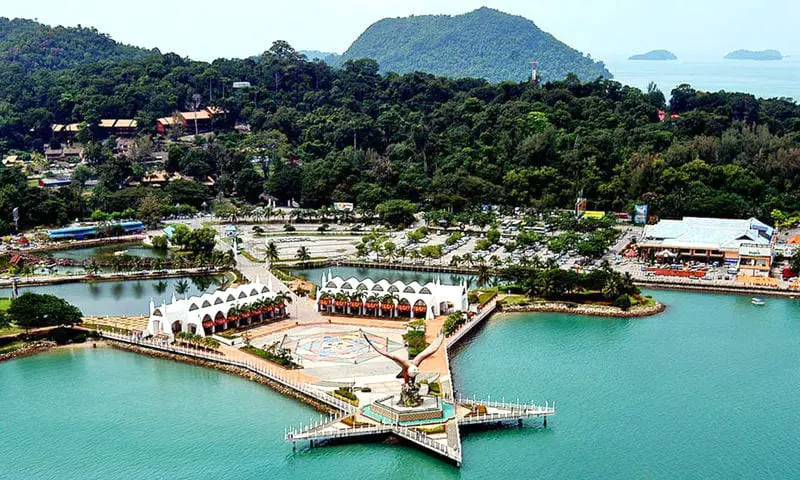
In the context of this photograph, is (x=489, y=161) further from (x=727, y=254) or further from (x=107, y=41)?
(x=107, y=41)

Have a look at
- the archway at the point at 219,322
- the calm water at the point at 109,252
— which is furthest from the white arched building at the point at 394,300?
the calm water at the point at 109,252

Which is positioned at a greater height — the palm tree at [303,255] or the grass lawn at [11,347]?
the palm tree at [303,255]

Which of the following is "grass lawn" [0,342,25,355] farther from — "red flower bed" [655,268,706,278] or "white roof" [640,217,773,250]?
"white roof" [640,217,773,250]

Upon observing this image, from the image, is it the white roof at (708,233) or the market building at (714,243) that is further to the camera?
the white roof at (708,233)

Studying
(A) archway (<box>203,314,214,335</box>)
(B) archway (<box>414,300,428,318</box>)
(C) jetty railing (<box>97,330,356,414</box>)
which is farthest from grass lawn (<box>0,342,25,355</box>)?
(B) archway (<box>414,300,428,318</box>)

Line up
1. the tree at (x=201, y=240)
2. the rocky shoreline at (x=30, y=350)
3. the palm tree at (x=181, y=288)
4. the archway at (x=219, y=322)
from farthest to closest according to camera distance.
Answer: the tree at (x=201, y=240) → the palm tree at (x=181, y=288) → the archway at (x=219, y=322) → the rocky shoreline at (x=30, y=350)

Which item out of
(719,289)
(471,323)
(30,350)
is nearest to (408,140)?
(719,289)

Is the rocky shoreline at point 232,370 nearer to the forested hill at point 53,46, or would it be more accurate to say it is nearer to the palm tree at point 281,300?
the palm tree at point 281,300

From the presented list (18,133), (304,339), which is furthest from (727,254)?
(18,133)
